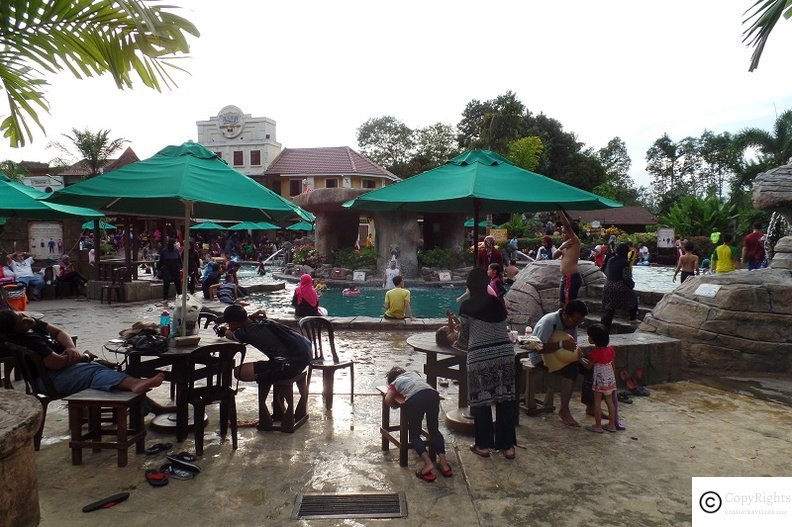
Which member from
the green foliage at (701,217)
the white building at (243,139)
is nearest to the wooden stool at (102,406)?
the green foliage at (701,217)

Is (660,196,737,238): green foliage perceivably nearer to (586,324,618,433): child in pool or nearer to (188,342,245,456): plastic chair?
(586,324,618,433): child in pool

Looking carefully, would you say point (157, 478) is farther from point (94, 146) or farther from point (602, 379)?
point (94, 146)

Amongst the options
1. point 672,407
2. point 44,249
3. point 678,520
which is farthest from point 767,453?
point 44,249

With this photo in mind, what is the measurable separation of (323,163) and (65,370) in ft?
126

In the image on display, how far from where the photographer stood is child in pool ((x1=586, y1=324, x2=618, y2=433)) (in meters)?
4.65

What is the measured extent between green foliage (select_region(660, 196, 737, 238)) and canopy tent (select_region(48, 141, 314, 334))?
2909 cm

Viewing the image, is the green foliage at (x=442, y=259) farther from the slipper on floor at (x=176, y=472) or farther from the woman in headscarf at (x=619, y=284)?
the slipper on floor at (x=176, y=472)

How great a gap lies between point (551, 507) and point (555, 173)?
42.3m

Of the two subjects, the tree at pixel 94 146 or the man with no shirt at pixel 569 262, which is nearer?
the man with no shirt at pixel 569 262

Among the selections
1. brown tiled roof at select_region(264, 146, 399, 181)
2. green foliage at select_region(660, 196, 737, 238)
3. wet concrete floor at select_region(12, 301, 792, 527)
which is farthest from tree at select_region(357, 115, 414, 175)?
wet concrete floor at select_region(12, 301, 792, 527)

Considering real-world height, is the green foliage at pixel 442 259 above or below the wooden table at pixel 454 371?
above

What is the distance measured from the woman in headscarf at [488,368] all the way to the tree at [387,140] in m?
46.9

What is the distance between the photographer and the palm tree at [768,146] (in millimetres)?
28859

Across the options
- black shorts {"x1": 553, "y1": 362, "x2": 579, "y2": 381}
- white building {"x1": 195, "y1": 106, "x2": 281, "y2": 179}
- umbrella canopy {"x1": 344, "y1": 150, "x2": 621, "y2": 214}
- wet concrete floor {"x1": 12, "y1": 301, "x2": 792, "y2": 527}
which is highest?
white building {"x1": 195, "y1": 106, "x2": 281, "y2": 179}
